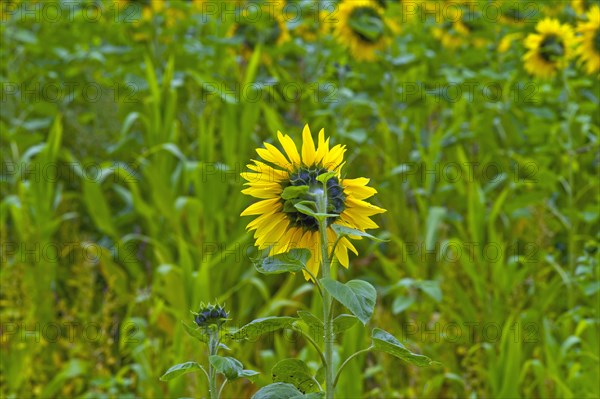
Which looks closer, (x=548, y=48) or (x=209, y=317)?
(x=209, y=317)

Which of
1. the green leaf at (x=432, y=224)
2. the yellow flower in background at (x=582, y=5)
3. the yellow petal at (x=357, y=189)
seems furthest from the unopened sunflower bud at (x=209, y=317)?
the yellow flower in background at (x=582, y=5)

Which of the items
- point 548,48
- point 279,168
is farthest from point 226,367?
point 548,48

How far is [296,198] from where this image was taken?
3.72ft

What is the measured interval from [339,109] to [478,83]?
0.69 m

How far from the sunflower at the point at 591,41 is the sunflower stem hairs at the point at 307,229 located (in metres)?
1.92

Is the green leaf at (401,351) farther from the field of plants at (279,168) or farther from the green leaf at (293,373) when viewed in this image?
the field of plants at (279,168)

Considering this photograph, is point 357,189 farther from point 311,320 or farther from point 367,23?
point 367,23

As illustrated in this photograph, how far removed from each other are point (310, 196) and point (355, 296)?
0.15 m

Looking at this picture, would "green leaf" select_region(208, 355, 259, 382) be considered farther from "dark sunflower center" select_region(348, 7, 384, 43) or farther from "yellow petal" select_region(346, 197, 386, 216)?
"dark sunflower center" select_region(348, 7, 384, 43)

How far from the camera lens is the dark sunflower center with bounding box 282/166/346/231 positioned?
3.72 ft

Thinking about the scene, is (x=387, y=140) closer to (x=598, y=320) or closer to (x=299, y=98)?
(x=299, y=98)

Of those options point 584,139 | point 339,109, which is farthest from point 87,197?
point 584,139

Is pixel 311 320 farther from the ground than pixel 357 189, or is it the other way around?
pixel 357 189

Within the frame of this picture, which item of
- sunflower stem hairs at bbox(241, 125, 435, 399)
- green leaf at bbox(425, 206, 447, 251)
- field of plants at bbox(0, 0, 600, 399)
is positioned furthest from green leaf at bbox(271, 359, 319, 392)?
green leaf at bbox(425, 206, 447, 251)
